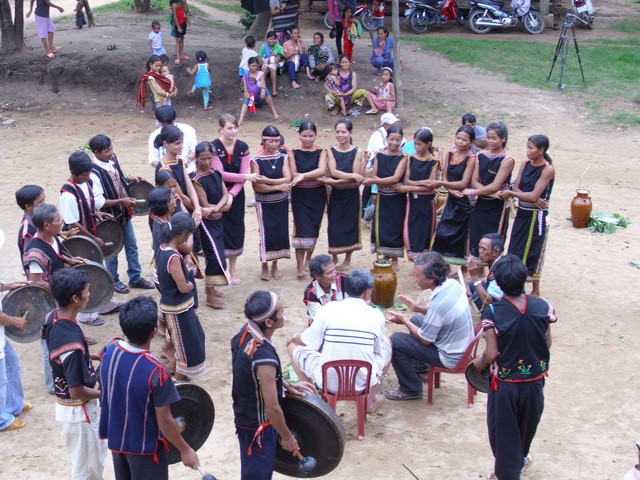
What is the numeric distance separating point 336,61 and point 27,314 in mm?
13391

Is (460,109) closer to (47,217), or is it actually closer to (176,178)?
(176,178)

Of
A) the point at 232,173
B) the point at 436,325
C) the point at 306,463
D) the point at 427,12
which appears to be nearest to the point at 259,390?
the point at 306,463

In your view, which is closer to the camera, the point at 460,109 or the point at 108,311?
the point at 108,311

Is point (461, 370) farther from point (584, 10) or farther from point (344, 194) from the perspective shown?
point (584, 10)

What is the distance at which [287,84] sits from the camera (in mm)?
16578

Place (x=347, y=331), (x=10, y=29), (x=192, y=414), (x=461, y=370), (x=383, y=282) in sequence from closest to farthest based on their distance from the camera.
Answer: (x=192, y=414) < (x=347, y=331) < (x=461, y=370) < (x=383, y=282) < (x=10, y=29)

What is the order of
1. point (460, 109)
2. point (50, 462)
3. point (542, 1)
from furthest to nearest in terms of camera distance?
point (542, 1) < point (460, 109) < point (50, 462)

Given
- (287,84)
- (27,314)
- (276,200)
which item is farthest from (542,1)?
(27,314)

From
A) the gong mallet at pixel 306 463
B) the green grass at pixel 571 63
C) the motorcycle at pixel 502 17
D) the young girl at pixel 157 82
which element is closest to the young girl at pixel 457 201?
the gong mallet at pixel 306 463

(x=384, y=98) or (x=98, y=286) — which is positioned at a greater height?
(x=384, y=98)

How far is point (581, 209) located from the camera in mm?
10016

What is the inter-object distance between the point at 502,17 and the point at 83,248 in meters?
18.0

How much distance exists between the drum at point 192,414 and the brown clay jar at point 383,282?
3.43m

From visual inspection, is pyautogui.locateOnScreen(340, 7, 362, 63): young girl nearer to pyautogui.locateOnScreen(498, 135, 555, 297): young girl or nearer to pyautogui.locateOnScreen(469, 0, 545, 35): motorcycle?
pyautogui.locateOnScreen(469, 0, 545, 35): motorcycle
